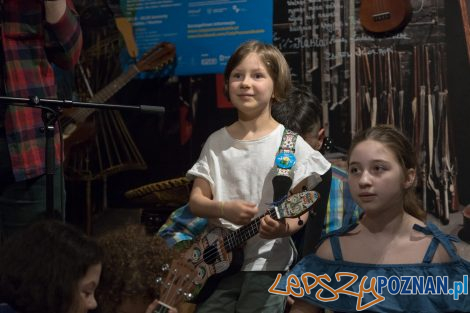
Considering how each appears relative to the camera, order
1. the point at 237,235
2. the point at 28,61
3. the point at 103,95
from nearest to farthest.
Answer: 1. the point at 237,235
2. the point at 28,61
3. the point at 103,95

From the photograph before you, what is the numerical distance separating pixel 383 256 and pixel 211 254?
647 mm

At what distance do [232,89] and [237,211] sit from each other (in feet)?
1.59

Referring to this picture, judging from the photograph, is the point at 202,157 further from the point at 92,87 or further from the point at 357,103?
the point at 92,87

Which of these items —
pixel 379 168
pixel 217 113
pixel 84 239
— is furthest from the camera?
pixel 217 113

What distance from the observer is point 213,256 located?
2.32m

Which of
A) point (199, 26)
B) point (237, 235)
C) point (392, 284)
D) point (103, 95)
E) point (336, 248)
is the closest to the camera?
point (392, 284)

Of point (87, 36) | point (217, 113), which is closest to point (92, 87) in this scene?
point (87, 36)

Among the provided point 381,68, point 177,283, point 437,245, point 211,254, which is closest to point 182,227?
point 211,254

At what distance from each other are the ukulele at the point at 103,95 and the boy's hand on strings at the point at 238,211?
4.93 feet

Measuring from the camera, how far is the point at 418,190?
2.96m

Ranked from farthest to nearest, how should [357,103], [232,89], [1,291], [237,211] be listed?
[357,103]
[232,89]
[237,211]
[1,291]

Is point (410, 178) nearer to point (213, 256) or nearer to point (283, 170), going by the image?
point (283, 170)

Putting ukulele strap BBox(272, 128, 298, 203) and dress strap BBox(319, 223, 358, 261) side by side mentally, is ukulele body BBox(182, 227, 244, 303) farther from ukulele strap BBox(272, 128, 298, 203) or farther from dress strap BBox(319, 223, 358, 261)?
dress strap BBox(319, 223, 358, 261)

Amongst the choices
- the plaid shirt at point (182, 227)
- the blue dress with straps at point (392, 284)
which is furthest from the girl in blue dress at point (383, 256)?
the plaid shirt at point (182, 227)
